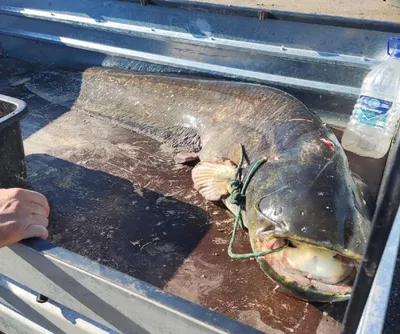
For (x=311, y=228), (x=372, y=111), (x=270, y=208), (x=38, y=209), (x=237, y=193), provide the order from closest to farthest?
(x=38, y=209) < (x=311, y=228) < (x=270, y=208) < (x=237, y=193) < (x=372, y=111)

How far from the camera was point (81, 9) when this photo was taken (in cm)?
414

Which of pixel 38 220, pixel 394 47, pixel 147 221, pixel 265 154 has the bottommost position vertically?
A: pixel 147 221

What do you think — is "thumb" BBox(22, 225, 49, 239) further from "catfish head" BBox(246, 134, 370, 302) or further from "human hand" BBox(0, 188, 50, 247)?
"catfish head" BBox(246, 134, 370, 302)

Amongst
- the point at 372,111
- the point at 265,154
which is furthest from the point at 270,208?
the point at 372,111

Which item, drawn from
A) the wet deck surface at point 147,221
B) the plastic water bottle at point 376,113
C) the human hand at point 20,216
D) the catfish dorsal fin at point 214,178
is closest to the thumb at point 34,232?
the human hand at point 20,216

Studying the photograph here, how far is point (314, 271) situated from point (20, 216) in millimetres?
1168

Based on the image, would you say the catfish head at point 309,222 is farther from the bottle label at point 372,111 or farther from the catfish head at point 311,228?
the bottle label at point 372,111

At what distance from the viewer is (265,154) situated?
2.61 meters

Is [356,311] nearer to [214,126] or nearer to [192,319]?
[192,319]

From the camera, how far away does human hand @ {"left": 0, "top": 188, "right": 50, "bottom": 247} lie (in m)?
1.58

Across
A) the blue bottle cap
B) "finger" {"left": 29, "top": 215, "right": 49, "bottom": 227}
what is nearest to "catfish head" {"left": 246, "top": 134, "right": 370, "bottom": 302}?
"finger" {"left": 29, "top": 215, "right": 49, "bottom": 227}

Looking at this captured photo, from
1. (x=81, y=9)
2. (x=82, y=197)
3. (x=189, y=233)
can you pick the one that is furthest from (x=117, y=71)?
(x=189, y=233)

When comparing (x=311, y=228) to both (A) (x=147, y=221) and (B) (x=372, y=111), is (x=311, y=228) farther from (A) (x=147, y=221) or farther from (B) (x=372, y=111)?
(B) (x=372, y=111)

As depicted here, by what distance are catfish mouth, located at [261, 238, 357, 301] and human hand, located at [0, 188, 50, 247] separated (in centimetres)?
97
